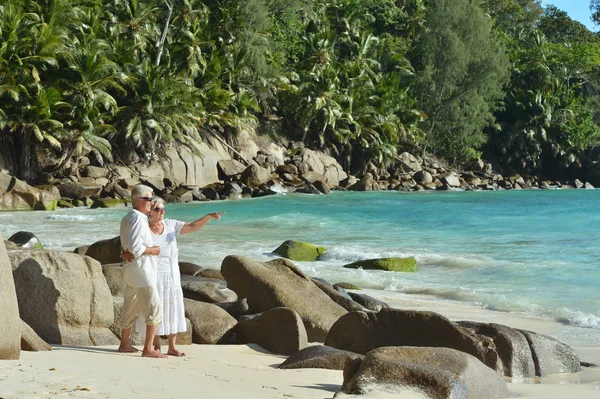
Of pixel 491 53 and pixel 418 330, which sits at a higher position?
pixel 491 53

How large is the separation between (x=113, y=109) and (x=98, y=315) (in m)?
29.7

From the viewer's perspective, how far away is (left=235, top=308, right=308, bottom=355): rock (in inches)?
287

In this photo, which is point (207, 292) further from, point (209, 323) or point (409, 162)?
point (409, 162)

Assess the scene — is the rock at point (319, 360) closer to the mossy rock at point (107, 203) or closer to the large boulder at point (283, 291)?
the large boulder at point (283, 291)

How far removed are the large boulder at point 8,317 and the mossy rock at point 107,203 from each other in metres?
26.1

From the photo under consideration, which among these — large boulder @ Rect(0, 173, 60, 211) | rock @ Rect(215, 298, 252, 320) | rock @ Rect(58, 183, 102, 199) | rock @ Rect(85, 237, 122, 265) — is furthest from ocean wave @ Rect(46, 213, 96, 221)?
rock @ Rect(215, 298, 252, 320)

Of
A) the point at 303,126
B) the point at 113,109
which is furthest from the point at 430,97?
the point at 113,109

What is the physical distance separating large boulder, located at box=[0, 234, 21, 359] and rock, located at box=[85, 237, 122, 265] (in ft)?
20.1

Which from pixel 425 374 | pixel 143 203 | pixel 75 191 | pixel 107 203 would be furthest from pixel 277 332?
pixel 75 191

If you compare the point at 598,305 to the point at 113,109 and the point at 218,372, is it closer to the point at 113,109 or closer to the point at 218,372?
the point at 218,372

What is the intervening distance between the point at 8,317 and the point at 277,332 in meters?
2.70

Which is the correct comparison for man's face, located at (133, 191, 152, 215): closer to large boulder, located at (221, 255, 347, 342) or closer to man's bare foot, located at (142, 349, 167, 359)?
man's bare foot, located at (142, 349, 167, 359)

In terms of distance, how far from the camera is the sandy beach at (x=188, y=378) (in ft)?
14.7

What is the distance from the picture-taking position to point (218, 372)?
5625 millimetres
